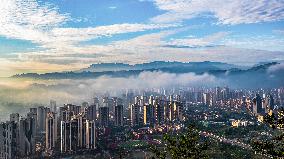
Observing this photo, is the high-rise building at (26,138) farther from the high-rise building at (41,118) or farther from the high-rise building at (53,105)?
the high-rise building at (53,105)

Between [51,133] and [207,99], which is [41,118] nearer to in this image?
[51,133]

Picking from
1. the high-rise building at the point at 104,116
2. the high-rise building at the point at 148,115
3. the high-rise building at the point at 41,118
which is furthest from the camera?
the high-rise building at the point at 148,115

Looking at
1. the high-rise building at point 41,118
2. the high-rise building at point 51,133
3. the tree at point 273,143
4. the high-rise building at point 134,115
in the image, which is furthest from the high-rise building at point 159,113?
the tree at point 273,143

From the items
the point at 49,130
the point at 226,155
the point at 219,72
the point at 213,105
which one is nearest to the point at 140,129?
the point at 49,130

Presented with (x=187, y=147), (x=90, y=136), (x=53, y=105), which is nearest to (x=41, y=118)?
(x=90, y=136)

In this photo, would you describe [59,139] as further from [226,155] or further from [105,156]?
[226,155]

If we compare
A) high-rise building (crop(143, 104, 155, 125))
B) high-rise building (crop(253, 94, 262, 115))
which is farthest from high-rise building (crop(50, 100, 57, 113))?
high-rise building (crop(253, 94, 262, 115))

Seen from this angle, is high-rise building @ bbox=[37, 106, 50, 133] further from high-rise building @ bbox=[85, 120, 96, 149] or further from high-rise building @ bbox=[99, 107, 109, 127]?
high-rise building @ bbox=[99, 107, 109, 127]

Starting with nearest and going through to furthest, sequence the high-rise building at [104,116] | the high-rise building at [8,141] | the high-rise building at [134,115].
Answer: the high-rise building at [8,141], the high-rise building at [104,116], the high-rise building at [134,115]
